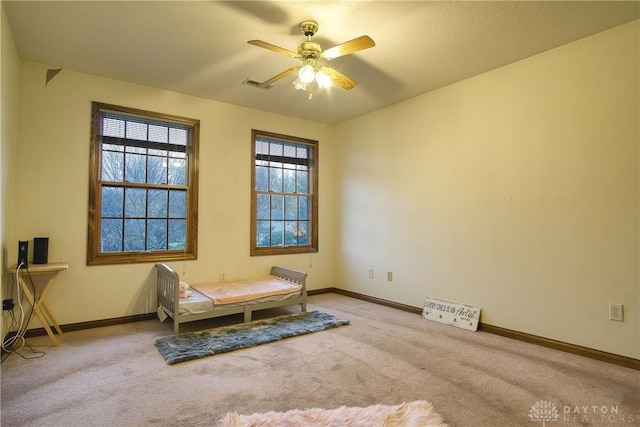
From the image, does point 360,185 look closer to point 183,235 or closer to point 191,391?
point 183,235

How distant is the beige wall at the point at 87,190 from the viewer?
10.7 feet

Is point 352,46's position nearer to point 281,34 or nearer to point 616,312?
point 281,34

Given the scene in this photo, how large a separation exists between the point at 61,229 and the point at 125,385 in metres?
1.96

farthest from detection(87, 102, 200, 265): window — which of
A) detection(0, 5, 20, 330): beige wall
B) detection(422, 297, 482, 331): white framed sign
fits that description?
detection(422, 297, 482, 331): white framed sign

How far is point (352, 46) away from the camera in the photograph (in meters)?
2.36

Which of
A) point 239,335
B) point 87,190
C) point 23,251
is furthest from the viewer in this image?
point 87,190

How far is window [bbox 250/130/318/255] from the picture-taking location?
15.4 feet

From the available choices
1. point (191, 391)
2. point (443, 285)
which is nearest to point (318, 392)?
point (191, 391)

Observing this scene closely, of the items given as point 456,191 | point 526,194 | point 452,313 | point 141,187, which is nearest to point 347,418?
point 452,313

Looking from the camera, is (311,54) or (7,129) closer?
(311,54)

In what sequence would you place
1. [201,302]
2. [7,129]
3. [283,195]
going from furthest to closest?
[283,195] → [201,302] → [7,129]

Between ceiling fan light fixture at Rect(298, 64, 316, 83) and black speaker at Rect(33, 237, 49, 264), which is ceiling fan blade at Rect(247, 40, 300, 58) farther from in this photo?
black speaker at Rect(33, 237, 49, 264)

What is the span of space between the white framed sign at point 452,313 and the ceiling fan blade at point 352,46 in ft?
9.05

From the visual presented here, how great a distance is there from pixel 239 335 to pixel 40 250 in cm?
199
